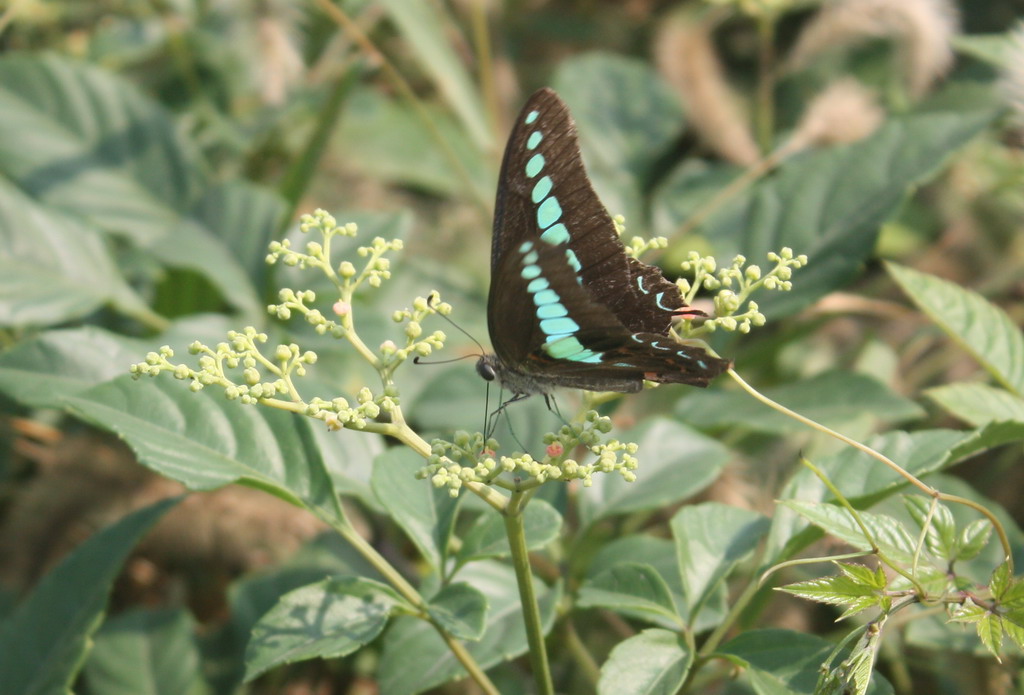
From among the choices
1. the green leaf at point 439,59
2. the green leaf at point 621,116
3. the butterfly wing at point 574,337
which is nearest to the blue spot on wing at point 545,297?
the butterfly wing at point 574,337

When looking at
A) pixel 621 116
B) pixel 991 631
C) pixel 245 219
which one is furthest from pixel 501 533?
pixel 621 116

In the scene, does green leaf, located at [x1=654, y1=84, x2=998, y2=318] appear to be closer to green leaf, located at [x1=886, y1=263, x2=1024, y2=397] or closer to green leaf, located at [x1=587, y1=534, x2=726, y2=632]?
green leaf, located at [x1=886, y1=263, x2=1024, y2=397]

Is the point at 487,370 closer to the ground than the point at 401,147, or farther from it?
closer to the ground

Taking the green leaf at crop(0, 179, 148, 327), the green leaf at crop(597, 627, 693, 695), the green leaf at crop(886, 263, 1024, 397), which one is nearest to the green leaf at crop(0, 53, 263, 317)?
the green leaf at crop(0, 179, 148, 327)

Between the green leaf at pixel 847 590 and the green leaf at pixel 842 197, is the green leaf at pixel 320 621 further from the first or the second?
the green leaf at pixel 842 197

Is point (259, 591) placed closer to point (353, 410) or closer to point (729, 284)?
point (353, 410)

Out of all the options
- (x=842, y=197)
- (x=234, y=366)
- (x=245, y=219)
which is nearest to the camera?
(x=234, y=366)

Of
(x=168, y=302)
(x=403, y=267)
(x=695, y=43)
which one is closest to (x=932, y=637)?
(x=403, y=267)

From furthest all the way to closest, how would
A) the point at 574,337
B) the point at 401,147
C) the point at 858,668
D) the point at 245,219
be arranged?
the point at 401,147 → the point at 245,219 → the point at 574,337 → the point at 858,668
